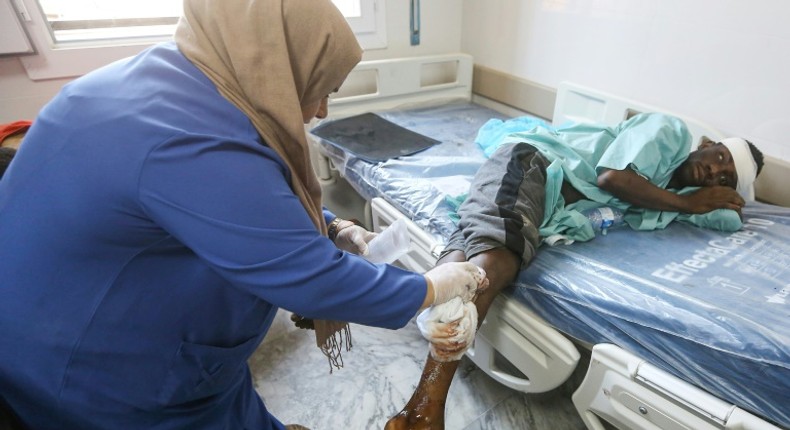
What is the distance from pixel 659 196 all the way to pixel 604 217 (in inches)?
7.3

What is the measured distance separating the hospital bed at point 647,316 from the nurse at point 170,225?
516 mm

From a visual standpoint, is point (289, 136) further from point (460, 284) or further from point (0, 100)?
point (0, 100)

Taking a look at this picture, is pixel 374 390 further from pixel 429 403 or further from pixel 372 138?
pixel 372 138

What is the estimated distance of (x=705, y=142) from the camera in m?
1.59

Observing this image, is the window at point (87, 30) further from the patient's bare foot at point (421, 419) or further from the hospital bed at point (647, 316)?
the patient's bare foot at point (421, 419)

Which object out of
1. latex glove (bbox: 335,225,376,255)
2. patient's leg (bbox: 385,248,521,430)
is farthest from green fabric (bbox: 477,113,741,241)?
latex glove (bbox: 335,225,376,255)

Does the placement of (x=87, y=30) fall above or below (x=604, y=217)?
above

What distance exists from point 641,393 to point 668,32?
1.44 m

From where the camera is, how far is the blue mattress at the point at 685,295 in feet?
2.94

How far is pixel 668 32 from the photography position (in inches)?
66.2

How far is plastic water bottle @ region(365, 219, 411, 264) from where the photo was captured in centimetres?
115

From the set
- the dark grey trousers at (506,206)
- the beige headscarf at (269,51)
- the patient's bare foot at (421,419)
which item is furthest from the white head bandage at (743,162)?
the beige headscarf at (269,51)

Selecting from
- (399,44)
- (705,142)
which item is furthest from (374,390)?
(399,44)

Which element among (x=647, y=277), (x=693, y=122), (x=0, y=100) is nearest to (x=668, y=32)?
(x=693, y=122)
